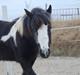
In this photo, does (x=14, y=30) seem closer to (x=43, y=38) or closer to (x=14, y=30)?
(x=14, y=30)

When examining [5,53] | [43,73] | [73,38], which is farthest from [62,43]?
[5,53]

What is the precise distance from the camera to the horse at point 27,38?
4547 mm

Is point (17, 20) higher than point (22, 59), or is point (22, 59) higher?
point (17, 20)

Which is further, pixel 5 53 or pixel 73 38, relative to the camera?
pixel 73 38

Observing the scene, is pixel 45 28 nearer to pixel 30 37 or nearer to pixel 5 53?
pixel 30 37

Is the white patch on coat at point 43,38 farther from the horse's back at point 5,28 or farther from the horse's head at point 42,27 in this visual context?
the horse's back at point 5,28

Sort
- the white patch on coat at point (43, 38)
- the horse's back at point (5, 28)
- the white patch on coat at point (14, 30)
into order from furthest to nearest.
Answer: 1. the horse's back at point (5, 28)
2. the white patch on coat at point (14, 30)
3. the white patch on coat at point (43, 38)

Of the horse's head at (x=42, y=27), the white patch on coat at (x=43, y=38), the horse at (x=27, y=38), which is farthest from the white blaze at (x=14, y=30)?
the white patch on coat at (x=43, y=38)

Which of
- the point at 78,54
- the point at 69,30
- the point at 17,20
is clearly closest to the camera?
the point at 17,20

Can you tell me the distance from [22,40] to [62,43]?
747 cm

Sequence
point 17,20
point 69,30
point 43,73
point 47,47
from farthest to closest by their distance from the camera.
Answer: point 69,30
point 43,73
point 17,20
point 47,47

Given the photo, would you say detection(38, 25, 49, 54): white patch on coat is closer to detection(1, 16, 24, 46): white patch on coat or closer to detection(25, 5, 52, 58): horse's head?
detection(25, 5, 52, 58): horse's head

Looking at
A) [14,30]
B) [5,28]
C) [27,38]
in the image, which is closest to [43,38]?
[27,38]

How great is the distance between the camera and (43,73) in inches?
300
